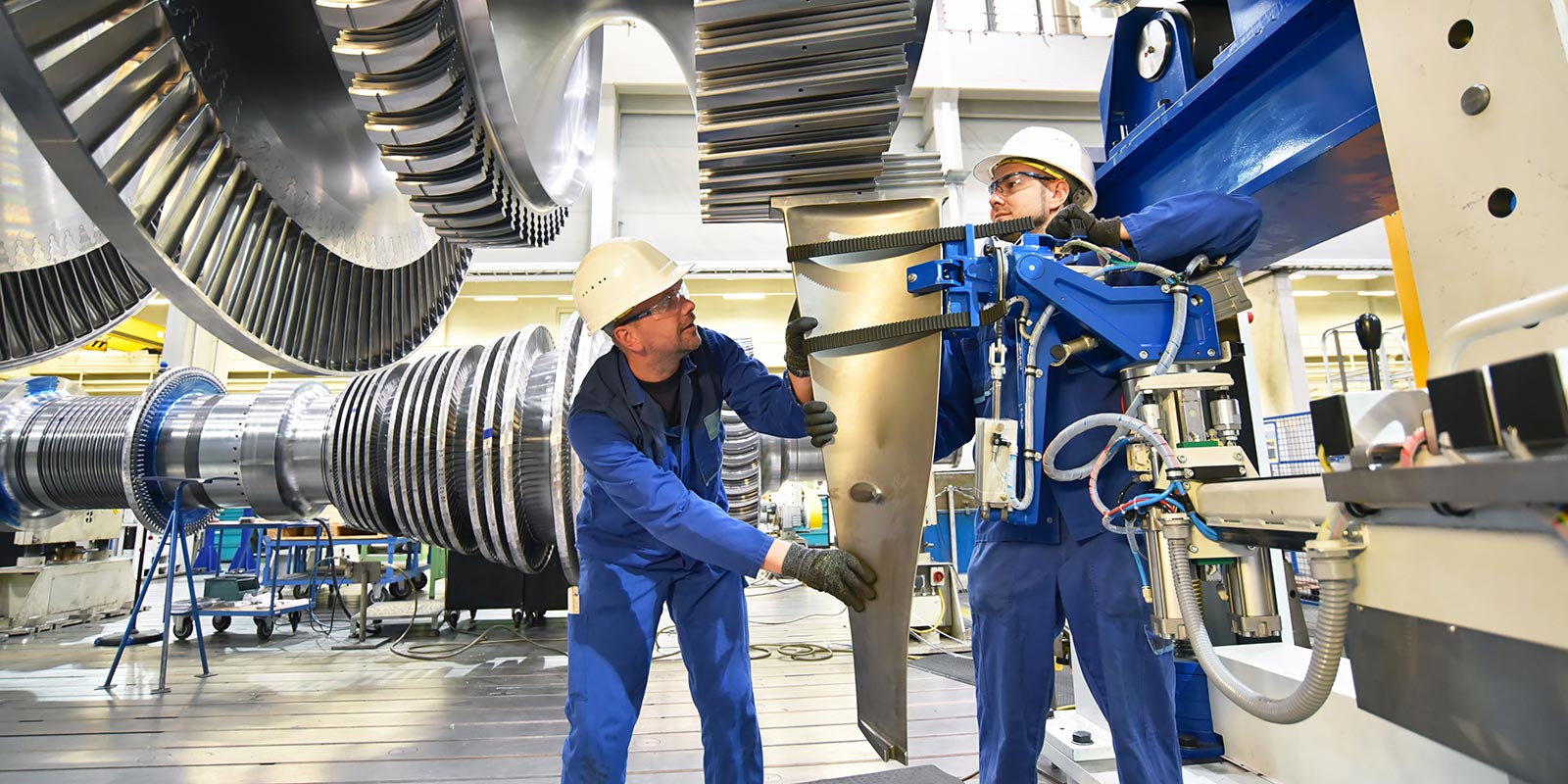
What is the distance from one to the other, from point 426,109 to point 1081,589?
56.8 inches

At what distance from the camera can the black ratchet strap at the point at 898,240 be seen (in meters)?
1.28

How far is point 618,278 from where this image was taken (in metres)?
1.68

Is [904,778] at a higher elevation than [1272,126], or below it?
below

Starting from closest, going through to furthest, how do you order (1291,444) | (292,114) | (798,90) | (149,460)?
(798,90)
(292,114)
(1291,444)
(149,460)

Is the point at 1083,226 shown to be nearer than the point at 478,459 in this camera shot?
Yes

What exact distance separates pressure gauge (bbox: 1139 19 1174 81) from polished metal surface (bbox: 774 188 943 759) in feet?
3.04

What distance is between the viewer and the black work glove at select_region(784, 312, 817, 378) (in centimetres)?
133

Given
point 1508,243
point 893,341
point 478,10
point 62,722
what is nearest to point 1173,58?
point 893,341

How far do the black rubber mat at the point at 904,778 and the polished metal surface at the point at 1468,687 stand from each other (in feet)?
5.09

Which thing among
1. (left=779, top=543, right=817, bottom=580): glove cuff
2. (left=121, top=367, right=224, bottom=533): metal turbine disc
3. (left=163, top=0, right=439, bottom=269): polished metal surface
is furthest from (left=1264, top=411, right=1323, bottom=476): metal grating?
(left=121, top=367, right=224, bottom=533): metal turbine disc

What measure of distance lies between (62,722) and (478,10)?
3216 mm

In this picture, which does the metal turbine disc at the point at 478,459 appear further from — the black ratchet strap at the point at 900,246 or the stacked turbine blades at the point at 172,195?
the black ratchet strap at the point at 900,246

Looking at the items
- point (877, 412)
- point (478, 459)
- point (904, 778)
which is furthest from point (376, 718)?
point (877, 412)

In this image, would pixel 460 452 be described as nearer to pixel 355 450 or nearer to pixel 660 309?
pixel 355 450
